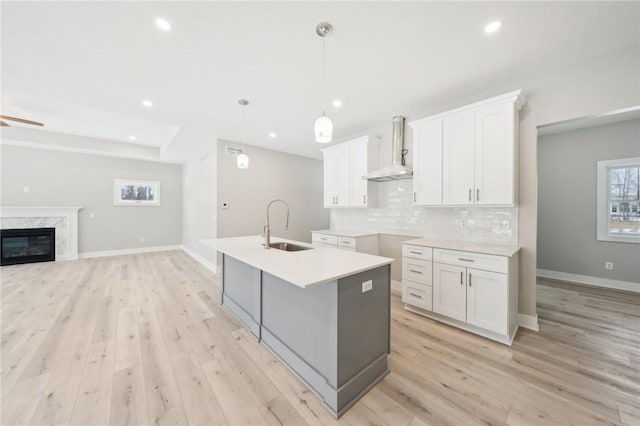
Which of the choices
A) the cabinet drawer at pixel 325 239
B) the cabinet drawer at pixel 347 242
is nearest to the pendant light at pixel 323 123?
the cabinet drawer at pixel 347 242

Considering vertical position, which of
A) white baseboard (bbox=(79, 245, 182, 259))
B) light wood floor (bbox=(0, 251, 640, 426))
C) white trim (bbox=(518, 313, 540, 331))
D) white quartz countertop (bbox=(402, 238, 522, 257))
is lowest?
light wood floor (bbox=(0, 251, 640, 426))

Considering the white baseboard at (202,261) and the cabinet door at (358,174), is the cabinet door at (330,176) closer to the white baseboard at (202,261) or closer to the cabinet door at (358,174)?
the cabinet door at (358,174)

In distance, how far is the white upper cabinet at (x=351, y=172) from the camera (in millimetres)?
3803

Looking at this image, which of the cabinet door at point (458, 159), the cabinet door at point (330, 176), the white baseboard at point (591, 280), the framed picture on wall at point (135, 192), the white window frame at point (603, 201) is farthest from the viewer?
the framed picture on wall at point (135, 192)

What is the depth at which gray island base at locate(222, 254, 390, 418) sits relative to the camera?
5.06 feet

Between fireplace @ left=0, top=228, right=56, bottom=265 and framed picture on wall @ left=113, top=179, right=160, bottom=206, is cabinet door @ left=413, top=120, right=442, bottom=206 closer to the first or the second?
framed picture on wall @ left=113, top=179, right=160, bottom=206

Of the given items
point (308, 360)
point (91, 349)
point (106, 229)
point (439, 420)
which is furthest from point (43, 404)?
point (106, 229)

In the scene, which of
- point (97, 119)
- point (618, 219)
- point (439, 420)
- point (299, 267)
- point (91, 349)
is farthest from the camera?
point (97, 119)

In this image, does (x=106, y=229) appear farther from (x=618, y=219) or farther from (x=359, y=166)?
(x=618, y=219)

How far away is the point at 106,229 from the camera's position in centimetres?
623

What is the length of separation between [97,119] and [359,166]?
5024 mm

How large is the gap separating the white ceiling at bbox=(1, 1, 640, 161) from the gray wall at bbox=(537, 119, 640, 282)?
8.74 ft

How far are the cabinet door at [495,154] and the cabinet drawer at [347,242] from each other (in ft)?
5.71

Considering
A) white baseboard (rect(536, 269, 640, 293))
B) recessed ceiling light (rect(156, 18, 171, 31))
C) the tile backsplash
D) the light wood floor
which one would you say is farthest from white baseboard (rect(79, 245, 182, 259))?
white baseboard (rect(536, 269, 640, 293))
